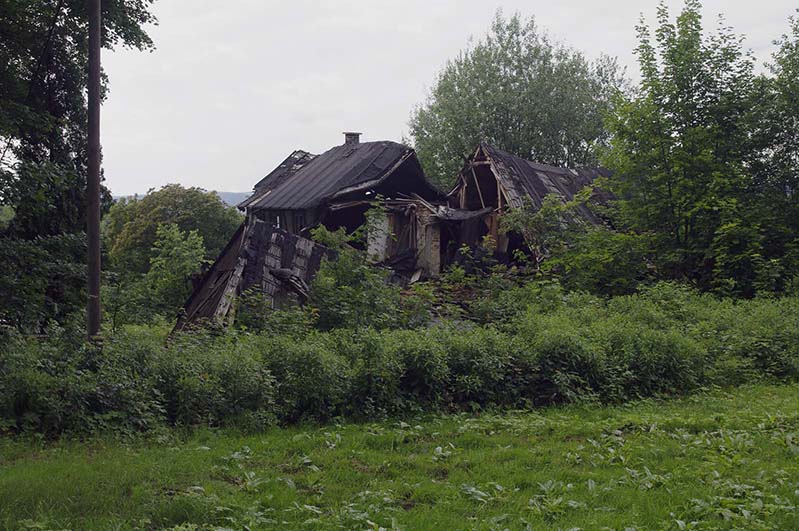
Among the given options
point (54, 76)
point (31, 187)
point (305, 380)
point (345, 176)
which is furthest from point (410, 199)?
point (31, 187)

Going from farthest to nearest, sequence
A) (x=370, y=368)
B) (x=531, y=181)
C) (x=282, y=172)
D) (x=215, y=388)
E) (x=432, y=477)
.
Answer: (x=282, y=172), (x=531, y=181), (x=370, y=368), (x=215, y=388), (x=432, y=477)

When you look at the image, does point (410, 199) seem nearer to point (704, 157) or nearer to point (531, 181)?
point (531, 181)

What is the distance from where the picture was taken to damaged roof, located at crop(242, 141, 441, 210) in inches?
990

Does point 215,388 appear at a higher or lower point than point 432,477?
higher

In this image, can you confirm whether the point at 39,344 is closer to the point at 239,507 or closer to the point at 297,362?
the point at 297,362

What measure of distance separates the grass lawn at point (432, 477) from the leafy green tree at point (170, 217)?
27.3 meters

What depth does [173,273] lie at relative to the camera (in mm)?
17922

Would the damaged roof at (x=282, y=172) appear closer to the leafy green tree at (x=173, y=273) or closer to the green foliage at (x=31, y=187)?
the leafy green tree at (x=173, y=273)

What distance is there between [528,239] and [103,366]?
1495 centimetres

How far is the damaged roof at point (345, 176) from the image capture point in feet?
82.5

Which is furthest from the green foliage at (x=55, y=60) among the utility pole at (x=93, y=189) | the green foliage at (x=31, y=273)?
the green foliage at (x=31, y=273)

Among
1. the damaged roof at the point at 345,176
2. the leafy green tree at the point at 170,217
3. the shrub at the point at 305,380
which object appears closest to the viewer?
the shrub at the point at 305,380

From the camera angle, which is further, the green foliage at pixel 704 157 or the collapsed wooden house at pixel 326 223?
the green foliage at pixel 704 157

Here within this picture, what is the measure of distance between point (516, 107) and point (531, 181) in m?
16.7
